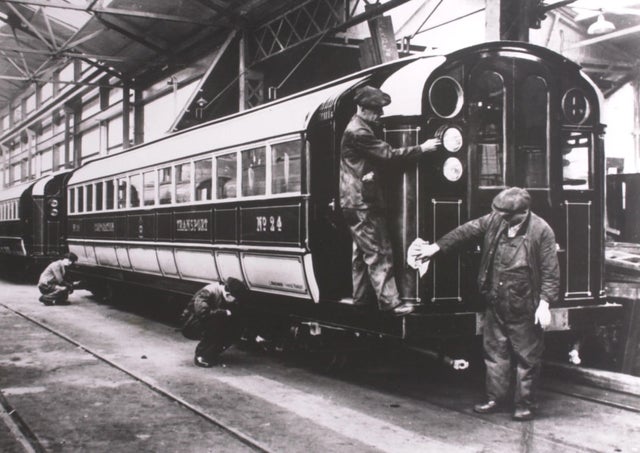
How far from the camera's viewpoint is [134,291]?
14328 millimetres

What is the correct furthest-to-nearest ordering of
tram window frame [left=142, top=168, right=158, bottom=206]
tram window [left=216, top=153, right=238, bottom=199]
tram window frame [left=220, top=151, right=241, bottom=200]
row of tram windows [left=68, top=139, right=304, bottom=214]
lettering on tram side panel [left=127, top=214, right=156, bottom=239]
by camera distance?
1. lettering on tram side panel [left=127, top=214, right=156, bottom=239]
2. tram window frame [left=142, top=168, right=158, bottom=206]
3. tram window [left=216, top=153, right=238, bottom=199]
4. tram window frame [left=220, top=151, right=241, bottom=200]
5. row of tram windows [left=68, top=139, right=304, bottom=214]

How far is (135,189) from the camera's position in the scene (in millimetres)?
12109

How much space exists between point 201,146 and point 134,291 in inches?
225

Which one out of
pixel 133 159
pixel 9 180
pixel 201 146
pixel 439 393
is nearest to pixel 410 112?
pixel 439 393

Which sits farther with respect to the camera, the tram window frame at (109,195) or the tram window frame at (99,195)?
the tram window frame at (99,195)

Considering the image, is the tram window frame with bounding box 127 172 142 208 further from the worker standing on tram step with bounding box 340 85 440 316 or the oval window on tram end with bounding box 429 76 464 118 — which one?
the oval window on tram end with bounding box 429 76 464 118

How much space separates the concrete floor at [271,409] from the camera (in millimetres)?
5293

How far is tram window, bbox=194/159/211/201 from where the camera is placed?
9352 mm

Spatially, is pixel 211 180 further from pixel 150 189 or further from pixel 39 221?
pixel 39 221

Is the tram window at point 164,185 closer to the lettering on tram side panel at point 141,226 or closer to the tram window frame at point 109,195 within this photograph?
the lettering on tram side panel at point 141,226

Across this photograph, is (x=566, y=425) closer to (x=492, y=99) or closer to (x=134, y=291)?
(x=492, y=99)

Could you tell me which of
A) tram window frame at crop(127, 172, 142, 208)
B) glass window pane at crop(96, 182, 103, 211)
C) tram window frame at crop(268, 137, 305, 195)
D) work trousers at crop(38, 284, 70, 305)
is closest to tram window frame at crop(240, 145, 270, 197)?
tram window frame at crop(268, 137, 305, 195)

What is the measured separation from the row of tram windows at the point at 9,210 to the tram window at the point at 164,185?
1286 cm

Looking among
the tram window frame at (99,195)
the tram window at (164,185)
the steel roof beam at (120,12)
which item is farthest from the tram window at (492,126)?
the steel roof beam at (120,12)
